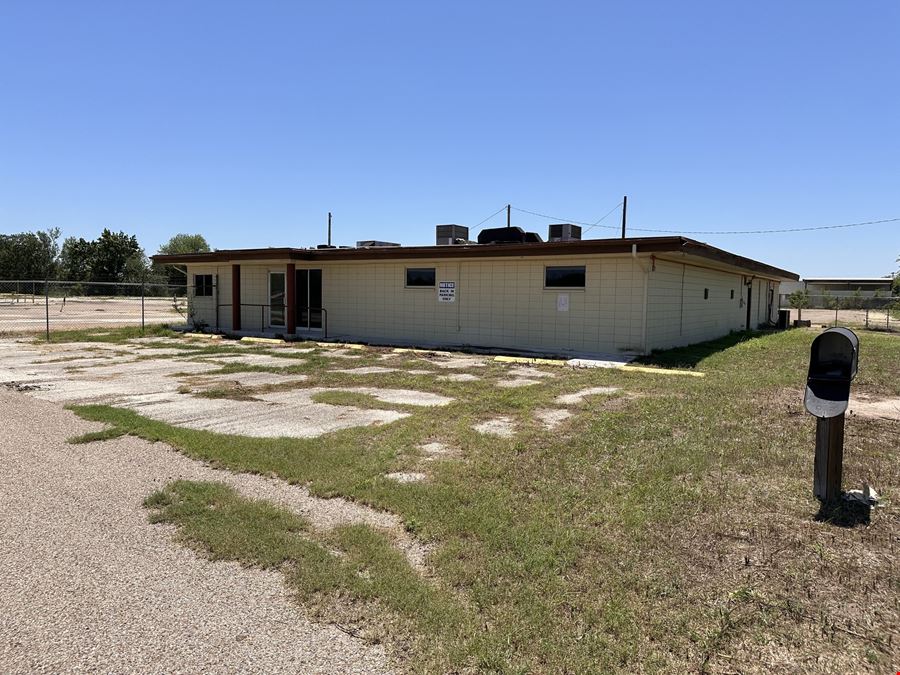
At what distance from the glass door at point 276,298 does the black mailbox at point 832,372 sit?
1863cm

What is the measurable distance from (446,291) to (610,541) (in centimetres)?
1377

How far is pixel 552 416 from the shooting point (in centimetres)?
767

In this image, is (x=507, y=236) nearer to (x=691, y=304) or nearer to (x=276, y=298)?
(x=691, y=304)

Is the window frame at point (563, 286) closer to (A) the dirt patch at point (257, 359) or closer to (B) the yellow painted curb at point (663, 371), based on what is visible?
(B) the yellow painted curb at point (663, 371)

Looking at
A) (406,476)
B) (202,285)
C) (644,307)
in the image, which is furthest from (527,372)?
(202,285)

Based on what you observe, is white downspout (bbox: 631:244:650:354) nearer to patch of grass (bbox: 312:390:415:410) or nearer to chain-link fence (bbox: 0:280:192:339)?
patch of grass (bbox: 312:390:415:410)

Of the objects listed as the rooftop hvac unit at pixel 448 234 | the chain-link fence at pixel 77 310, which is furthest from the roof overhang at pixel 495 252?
the chain-link fence at pixel 77 310

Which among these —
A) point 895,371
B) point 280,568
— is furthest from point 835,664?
point 895,371

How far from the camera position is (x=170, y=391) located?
956 cm

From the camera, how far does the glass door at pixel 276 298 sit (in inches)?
826

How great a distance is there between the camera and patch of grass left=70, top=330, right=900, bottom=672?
272cm

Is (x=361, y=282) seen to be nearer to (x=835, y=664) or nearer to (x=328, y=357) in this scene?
(x=328, y=357)

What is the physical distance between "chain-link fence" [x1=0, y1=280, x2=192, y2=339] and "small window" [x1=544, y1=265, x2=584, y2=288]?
43.7 feet

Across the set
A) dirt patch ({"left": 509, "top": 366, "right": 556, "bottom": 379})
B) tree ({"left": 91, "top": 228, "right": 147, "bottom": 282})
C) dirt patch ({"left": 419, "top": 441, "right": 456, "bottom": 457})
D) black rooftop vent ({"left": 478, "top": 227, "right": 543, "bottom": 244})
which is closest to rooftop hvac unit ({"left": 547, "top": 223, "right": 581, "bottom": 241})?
black rooftop vent ({"left": 478, "top": 227, "right": 543, "bottom": 244})
